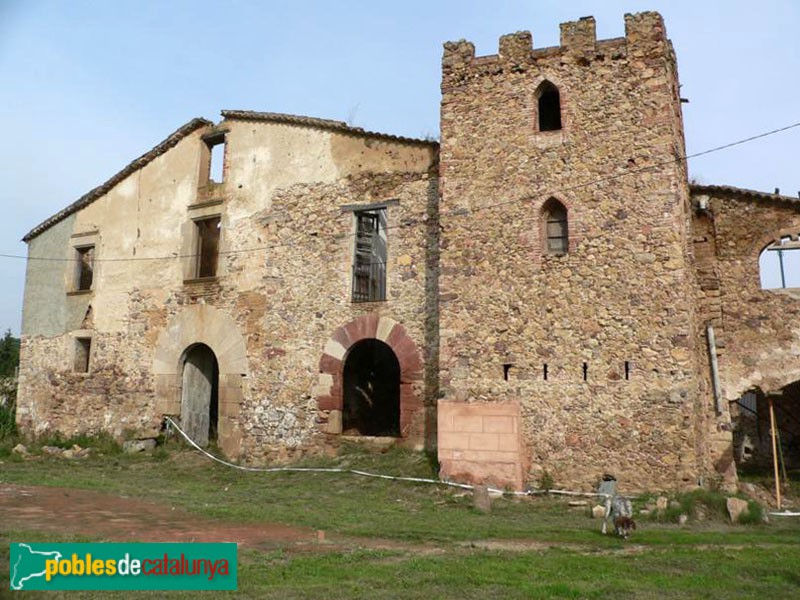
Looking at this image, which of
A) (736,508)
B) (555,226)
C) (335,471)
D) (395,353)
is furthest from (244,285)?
(736,508)

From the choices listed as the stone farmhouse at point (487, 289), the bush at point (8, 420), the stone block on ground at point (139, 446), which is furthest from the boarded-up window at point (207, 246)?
the bush at point (8, 420)

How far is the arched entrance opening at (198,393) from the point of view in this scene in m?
15.3

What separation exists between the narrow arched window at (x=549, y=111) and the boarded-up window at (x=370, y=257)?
3385 millimetres

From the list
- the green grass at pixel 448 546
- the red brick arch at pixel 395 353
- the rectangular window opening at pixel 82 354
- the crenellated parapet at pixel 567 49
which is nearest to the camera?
the green grass at pixel 448 546

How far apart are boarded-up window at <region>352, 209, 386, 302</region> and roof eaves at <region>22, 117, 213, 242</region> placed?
4.81 m

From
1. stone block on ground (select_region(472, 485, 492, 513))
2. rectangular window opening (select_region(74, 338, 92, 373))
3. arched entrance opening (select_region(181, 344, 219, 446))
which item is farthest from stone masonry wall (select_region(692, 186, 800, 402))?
rectangular window opening (select_region(74, 338, 92, 373))

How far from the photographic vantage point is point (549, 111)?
11.9m

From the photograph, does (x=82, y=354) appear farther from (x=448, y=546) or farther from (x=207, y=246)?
(x=448, y=546)

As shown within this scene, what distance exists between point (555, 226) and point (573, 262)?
2.44ft

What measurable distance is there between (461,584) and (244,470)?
27.8ft

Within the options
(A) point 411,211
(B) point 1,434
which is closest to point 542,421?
(A) point 411,211

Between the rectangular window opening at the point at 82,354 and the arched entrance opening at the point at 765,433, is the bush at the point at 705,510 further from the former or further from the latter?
the rectangular window opening at the point at 82,354

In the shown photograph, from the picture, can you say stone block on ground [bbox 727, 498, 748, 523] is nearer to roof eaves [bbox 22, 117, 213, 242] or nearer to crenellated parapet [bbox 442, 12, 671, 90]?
crenellated parapet [bbox 442, 12, 671, 90]

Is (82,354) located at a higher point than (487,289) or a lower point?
lower
